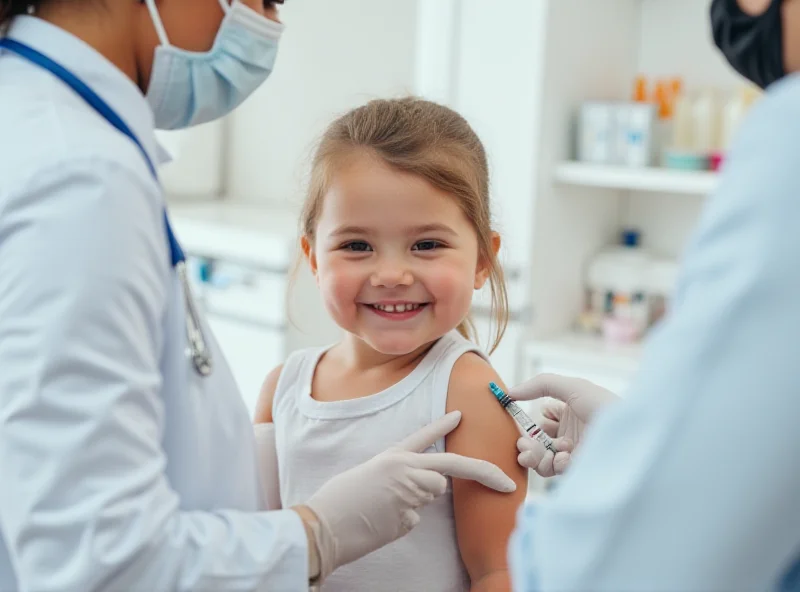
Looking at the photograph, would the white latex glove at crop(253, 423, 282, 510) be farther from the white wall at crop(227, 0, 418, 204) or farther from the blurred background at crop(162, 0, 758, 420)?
the white wall at crop(227, 0, 418, 204)

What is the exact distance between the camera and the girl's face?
4.26 feet

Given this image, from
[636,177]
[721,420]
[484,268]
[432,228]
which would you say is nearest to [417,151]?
[432,228]

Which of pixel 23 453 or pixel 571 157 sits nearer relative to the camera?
pixel 23 453

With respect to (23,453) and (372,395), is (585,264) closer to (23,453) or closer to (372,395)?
(372,395)

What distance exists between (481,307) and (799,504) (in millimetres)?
2368

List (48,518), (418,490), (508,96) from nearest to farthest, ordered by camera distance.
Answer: (48,518) → (418,490) → (508,96)

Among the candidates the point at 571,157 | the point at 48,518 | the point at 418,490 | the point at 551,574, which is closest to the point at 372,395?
the point at 418,490

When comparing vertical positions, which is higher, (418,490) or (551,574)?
(551,574)

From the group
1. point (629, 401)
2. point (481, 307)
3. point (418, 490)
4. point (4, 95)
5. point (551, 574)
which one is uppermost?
point (4, 95)

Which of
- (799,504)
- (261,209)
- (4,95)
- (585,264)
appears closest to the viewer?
(799,504)

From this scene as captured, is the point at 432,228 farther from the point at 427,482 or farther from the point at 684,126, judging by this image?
the point at 684,126

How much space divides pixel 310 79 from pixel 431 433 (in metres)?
2.93

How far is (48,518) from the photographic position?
2.61ft

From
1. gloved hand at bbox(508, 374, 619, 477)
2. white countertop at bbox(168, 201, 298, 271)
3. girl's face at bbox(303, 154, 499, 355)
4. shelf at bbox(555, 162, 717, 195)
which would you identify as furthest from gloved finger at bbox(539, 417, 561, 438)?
white countertop at bbox(168, 201, 298, 271)
